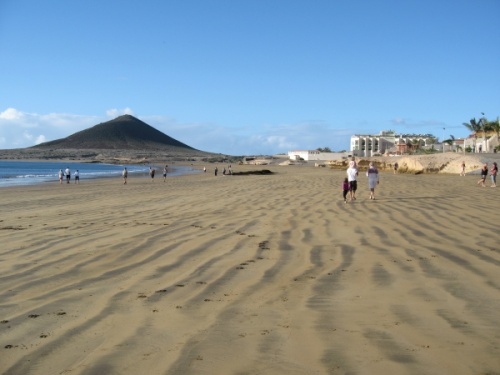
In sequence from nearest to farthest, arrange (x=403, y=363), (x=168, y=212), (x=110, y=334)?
(x=403, y=363), (x=110, y=334), (x=168, y=212)

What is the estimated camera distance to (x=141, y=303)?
4402 mm

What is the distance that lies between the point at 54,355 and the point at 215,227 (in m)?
6.01

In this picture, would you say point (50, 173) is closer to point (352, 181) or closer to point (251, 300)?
point (352, 181)

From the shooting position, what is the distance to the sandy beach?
313cm

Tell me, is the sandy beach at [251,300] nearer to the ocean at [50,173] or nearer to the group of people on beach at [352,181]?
the group of people on beach at [352,181]

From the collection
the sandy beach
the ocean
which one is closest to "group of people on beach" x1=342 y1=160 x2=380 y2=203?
the sandy beach

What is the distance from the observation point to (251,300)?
4.47 m

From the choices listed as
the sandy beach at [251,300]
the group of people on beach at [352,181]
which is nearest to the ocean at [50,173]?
the group of people on beach at [352,181]

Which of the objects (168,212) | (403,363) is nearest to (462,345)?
(403,363)

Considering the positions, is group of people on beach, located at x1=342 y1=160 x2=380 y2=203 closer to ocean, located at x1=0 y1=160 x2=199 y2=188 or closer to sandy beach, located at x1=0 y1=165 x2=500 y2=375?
sandy beach, located at x1=0 y1=165 x2=500 y2=375

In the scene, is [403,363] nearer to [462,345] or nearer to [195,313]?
[462,345]

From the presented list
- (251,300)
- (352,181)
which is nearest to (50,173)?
(352,181)

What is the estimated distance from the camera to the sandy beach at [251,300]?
3133mm

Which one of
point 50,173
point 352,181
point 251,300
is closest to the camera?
point 251,300
